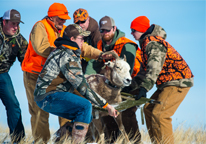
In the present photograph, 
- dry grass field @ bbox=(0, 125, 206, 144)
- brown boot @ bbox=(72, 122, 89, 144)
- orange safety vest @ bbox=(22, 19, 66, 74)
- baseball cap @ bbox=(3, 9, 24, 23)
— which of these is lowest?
dry grass field @ bbox=(0, 125, 206, 144)

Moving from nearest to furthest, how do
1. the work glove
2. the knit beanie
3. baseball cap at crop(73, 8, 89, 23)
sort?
the work glove → the knit beanie → baseball cap at crop(73, 8, 89, 23)

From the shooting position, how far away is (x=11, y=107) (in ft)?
20.9

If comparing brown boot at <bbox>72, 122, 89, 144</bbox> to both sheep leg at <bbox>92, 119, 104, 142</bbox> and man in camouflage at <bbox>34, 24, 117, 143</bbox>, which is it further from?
sheep leg at <bbox>92, 119, 104, 142</bbox>

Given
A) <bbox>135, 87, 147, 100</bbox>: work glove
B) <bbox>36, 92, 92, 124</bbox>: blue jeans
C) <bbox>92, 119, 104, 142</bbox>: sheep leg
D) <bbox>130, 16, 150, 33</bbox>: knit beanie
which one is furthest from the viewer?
<bbox>130, 16, 150, 33</bbox>: knit beanie

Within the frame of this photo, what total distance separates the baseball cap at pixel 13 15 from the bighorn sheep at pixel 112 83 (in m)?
2.04

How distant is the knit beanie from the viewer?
6008 millimetres

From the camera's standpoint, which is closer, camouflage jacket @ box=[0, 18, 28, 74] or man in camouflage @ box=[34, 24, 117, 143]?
man in camouflage @ box=[34, 24, 117, 143]

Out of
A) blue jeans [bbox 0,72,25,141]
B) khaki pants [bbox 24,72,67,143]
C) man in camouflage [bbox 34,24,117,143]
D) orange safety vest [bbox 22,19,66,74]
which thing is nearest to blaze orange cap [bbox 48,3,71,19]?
orange safety vest [bbox 22,19,66,74]

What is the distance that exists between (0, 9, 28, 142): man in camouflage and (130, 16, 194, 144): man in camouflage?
2.68 m

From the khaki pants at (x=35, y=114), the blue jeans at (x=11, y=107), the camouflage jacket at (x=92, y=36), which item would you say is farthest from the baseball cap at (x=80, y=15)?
the blue jeans at (x=11, y=107)

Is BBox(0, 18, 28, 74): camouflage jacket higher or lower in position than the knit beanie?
lower

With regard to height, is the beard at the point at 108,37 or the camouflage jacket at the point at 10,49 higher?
the beard at the point at 108,37

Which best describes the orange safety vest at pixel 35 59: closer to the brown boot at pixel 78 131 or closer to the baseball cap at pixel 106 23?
the baseball cap at pixel 106 23

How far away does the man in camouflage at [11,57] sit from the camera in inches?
249
